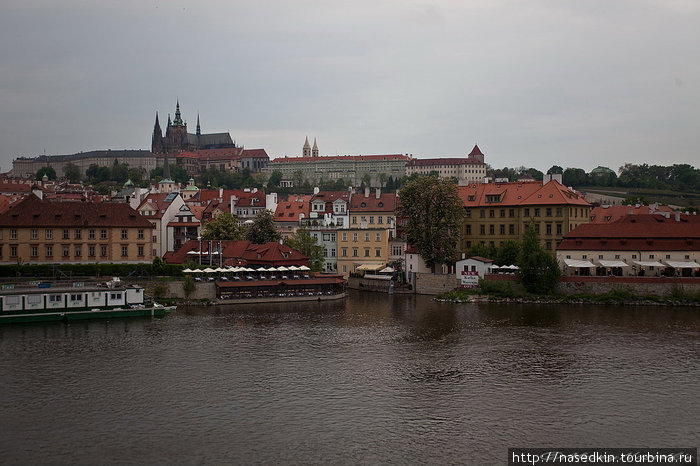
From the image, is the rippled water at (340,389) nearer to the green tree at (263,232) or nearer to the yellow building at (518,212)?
the yellow building at (518,212)

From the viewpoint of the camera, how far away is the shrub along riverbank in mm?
56250

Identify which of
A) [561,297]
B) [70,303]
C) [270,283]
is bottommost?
[561,297]

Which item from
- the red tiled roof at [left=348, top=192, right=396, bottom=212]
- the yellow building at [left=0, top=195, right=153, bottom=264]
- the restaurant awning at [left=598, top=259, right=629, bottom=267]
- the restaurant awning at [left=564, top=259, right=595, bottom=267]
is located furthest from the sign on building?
the yellow building at [left=0, top=195, right=153, bottom=264]

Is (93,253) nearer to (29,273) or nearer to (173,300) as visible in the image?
(29,273)

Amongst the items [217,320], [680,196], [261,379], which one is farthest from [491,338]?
[680,196]

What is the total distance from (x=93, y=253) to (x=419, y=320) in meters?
31.6

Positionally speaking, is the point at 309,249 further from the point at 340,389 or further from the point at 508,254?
the point at 340,389

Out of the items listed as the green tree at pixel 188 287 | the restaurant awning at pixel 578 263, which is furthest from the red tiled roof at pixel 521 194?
the green tree at pixel 188 287

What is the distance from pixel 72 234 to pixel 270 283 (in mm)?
18966

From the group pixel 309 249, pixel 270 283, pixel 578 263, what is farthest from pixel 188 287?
pixel 578 263

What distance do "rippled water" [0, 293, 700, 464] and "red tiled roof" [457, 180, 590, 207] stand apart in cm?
2400

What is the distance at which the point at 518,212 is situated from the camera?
71812 millimetres

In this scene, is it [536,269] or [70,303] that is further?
[536,269]

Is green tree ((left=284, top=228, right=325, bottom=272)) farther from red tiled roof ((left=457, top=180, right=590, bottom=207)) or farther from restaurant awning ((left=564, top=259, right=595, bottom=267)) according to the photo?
restaurant awning ((left=564, top=259, right=595, bottom=267))
